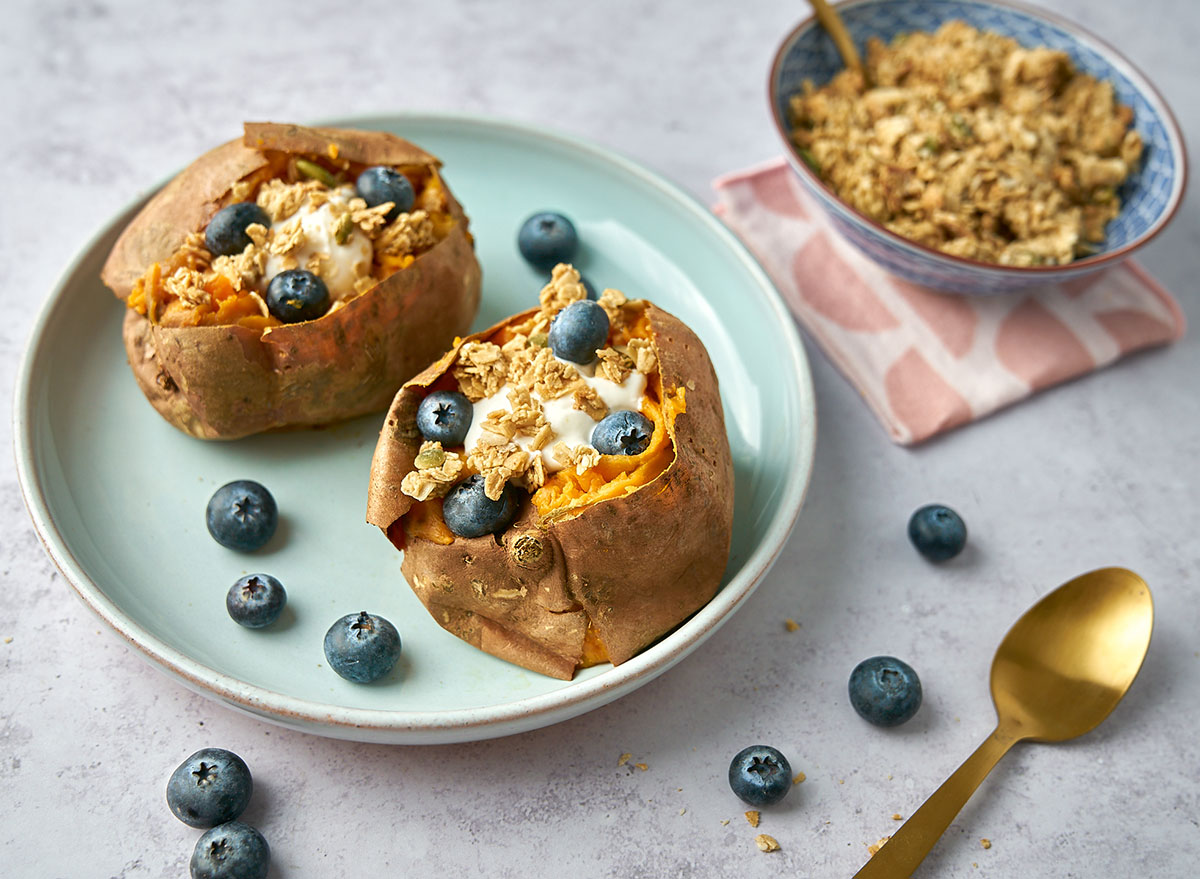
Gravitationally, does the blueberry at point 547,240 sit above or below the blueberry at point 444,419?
below

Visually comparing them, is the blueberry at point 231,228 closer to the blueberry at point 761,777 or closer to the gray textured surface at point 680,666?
the gray textured surface at point 680,666

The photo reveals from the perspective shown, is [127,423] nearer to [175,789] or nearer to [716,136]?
[175,789]

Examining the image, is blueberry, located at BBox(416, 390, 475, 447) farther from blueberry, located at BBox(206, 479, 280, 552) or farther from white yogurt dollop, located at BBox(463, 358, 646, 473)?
blueberry, located at BBox(206, 479, 280, 552)

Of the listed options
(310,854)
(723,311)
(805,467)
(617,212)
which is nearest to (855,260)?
(723,311)

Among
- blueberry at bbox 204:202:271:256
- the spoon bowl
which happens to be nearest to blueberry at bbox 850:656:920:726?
the spoon bowl

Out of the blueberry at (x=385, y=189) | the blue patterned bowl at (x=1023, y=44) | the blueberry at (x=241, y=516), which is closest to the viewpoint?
the blueberry at (x=241, y=516)

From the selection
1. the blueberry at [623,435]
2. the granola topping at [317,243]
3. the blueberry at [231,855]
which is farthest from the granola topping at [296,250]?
the blueberry at [231,855]

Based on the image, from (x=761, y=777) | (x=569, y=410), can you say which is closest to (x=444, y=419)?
(x=569, y=410)
